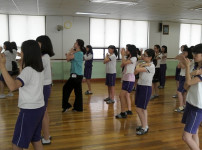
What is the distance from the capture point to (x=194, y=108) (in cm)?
223

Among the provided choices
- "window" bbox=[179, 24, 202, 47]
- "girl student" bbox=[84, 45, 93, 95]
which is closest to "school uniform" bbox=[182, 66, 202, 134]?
"girl student" bbox=[84, 45, 93, 95]

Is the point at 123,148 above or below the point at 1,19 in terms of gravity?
below

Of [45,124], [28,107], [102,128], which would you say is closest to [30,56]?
[28,107]

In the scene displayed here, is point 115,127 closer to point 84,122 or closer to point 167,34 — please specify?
point 84,122

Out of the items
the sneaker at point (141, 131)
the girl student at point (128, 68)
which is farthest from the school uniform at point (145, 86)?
the girl student at point (128, 68)

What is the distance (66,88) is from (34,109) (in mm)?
2345

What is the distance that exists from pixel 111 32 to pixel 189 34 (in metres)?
→ 3.78

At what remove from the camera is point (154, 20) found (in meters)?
8.64

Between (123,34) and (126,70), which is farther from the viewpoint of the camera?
(123,34)

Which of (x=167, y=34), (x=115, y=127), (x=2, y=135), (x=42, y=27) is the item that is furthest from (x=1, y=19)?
(x=167, y=34)

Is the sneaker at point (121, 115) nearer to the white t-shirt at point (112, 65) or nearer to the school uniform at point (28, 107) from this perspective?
the white t-shirt at point (112, 65)

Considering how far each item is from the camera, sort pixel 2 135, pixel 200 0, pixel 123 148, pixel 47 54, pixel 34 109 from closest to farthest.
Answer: pixel 34 109 < pixel 47 54 < pixel 123 148 < pixel 2 135 < pixel 200 0

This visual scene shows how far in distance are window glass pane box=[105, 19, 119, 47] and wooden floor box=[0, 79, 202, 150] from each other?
12.5 ft

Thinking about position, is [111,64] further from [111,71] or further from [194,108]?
[194,108]
